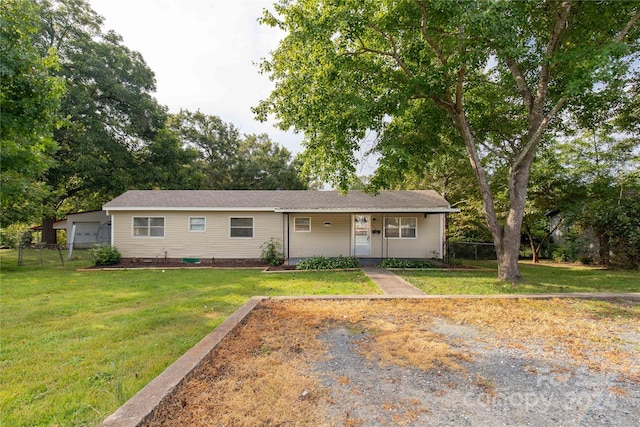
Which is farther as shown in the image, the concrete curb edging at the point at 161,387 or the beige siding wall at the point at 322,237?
the beige siding wall at the point at 322,237

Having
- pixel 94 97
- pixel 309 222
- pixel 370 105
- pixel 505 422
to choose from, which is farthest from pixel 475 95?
pixel 94 97

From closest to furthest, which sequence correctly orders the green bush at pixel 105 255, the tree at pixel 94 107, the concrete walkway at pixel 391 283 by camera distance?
1. the concrete walkway at pixel 391 283
2. the green bush at pixel 105 255
3. the tree at pixel 94 107

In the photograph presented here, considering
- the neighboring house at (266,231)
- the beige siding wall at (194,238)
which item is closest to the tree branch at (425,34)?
the neighboring house at (266,231)

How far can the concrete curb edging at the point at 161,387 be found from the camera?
2.17 metres

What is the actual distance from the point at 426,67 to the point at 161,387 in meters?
9.73

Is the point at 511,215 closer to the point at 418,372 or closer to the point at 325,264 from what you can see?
the point at 325,264

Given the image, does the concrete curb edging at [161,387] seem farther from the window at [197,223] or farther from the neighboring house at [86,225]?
the neighboring house at [86,225]

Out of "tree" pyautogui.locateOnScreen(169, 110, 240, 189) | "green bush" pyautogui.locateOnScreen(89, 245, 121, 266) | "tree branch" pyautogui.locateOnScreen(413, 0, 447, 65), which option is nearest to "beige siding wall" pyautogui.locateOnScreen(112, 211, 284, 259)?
"green bush" pyautogui.locateOnScreen(89, 245, 121, 266)

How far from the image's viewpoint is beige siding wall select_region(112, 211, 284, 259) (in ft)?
44.2

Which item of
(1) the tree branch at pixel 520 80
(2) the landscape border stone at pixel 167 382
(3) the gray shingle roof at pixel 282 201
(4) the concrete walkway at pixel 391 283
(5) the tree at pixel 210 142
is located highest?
(5) the tree at pixel 210 142

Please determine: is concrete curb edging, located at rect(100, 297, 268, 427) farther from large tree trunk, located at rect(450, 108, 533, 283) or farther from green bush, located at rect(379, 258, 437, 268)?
green bush, located at rect(379, 258, 437, 268)

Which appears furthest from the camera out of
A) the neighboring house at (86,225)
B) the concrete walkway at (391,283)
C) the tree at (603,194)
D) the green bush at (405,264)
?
the neighboring house at (86,225)

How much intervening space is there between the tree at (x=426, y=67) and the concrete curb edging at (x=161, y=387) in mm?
6467

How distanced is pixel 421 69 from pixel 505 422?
8981 millimetres
